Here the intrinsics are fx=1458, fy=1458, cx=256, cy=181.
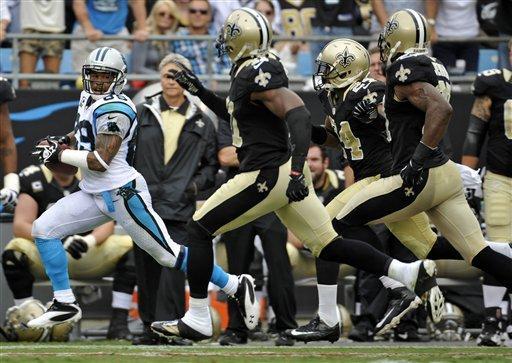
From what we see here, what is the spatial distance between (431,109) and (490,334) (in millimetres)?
2165

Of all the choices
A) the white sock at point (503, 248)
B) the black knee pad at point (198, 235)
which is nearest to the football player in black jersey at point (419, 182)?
the white sock at point (503, 248)

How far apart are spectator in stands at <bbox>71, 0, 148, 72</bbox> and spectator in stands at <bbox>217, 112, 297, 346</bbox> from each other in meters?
2.28

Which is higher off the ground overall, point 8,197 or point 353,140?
point 353,140

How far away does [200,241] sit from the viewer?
27.6 ft

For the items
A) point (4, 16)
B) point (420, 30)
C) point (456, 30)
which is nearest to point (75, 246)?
point (4, 16)

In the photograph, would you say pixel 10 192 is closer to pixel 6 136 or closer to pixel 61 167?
pixel 61 167

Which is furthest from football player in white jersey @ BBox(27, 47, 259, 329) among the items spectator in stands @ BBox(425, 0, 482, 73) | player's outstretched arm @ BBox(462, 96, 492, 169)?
spectator in stands @ BBox(425, 0, 482, 73)

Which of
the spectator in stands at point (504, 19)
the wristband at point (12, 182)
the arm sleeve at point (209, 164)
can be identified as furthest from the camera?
the spectator in stands at point (504, 19)

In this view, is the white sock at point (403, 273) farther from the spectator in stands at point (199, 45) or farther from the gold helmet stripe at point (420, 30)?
the spectator in stands at point (199, 45)

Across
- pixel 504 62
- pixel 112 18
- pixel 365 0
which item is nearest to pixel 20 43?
pixel 112 18

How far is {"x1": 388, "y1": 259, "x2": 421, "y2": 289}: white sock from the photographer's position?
28.2ft

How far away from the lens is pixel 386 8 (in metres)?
12.4

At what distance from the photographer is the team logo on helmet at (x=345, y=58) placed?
354 inches

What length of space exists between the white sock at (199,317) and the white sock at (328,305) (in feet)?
2.38
